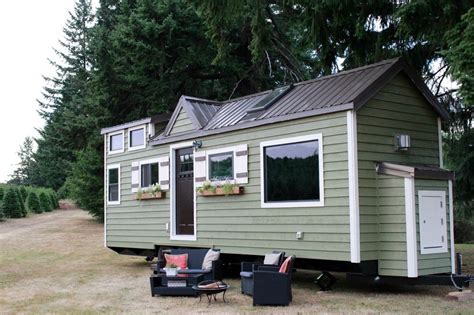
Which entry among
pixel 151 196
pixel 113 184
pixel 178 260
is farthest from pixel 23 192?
pixel 178 260

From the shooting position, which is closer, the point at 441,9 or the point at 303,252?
the point at 441,9

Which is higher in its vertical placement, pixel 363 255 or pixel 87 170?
pixel 87 170

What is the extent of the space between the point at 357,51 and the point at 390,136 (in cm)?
347

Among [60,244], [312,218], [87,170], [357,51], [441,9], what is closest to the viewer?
[441,9]

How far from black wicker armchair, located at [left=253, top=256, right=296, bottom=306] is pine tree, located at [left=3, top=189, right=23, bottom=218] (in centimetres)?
2464

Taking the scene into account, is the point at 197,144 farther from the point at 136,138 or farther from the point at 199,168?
the point at 136,138

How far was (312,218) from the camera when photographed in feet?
30.9

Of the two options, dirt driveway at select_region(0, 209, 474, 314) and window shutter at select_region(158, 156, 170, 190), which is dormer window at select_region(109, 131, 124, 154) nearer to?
window shutter at select_region(158, 156, 170, 190)

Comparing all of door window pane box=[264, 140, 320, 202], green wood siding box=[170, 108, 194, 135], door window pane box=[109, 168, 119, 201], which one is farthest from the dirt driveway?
green wood siding box=[170, 108, 194, 135]

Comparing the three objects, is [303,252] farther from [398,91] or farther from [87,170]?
[87,170]

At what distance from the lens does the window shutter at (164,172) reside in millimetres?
12992

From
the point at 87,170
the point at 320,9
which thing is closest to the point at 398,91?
the point at 320,9

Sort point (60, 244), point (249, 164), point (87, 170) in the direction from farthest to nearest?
1. point (87, 170)
2. point (60, 244)
3. point (249, 164)

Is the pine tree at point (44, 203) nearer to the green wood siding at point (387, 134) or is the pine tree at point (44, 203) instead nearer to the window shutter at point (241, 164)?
the window shutter at point (241, 164)
